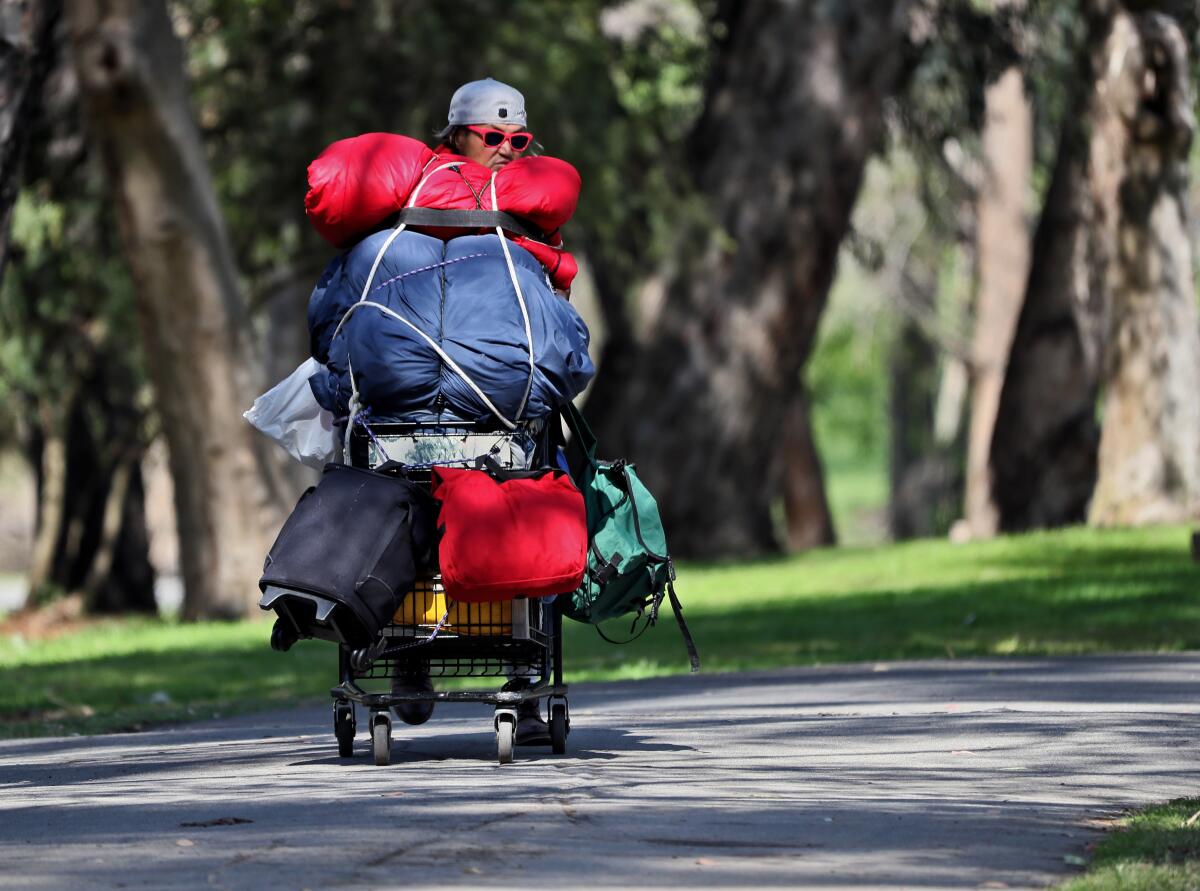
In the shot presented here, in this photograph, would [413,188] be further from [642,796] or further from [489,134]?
[642,796]

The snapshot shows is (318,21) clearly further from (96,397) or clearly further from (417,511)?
(417,511)

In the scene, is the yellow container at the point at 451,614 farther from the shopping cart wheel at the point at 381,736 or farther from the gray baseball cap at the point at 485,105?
the gray baseball cap at the point at 485,105

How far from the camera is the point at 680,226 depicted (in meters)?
22.7

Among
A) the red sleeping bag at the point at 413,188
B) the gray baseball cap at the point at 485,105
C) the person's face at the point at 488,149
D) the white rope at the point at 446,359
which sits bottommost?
the white rope at the point at 446,359

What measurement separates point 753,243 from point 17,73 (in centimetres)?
1173

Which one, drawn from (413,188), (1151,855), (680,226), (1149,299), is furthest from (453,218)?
(680,226)

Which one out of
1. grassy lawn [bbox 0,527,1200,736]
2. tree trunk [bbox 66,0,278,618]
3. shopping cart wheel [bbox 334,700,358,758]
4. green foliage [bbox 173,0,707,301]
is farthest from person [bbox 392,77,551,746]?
green foliage [bbox 173,0,707,301]

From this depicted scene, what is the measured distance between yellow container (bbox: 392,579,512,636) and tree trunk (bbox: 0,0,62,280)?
6339 mm

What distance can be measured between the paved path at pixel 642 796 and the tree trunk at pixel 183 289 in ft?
29.5

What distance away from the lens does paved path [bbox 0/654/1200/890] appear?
17.0 ft

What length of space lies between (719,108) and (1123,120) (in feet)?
13.6

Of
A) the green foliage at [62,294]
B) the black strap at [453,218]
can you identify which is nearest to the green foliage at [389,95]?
the green foliage at [62,294]

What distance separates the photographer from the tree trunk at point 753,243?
2330 cm

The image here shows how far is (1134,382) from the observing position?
2158 cm
